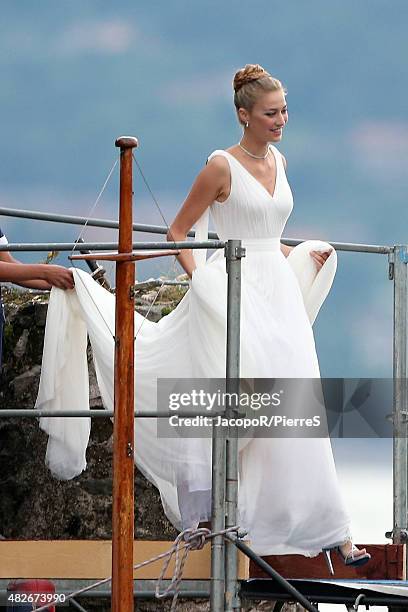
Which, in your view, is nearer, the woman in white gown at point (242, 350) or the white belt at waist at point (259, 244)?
the woman in white gown at point (242, 350)

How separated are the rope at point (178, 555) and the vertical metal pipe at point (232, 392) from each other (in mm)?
89

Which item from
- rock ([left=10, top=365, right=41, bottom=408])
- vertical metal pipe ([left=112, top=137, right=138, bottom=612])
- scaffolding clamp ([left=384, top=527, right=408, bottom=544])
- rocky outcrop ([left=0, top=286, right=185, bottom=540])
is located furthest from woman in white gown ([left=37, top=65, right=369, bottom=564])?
rock ([left=10, top=365, right=41, bottom=408])

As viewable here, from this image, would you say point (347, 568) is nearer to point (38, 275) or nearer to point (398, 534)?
point (398, 534)

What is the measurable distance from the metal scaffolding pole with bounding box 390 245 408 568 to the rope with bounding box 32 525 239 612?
1319mm

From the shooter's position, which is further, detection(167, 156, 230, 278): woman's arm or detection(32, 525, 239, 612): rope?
detection(167, 156, 230, 278): woman's arm

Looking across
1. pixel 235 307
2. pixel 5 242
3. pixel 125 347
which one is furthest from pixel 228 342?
pixel 5 242

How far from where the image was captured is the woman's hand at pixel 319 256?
6863 mm

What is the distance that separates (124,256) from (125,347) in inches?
12.3

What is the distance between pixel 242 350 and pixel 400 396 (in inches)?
50.4

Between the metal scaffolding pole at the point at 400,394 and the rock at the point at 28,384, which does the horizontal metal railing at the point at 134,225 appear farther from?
the rock at the point at 28,384

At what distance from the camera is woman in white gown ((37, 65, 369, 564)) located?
6.31 meters

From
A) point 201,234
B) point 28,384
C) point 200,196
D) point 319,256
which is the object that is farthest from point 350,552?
point 28,384

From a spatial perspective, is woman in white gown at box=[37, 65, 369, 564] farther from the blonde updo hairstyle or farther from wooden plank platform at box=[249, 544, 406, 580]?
wooden plank platform at box=[249, 544, 406, 580]

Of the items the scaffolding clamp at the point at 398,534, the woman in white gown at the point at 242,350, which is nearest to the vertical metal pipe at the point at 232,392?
the woman in white gown at the point at 242,350
